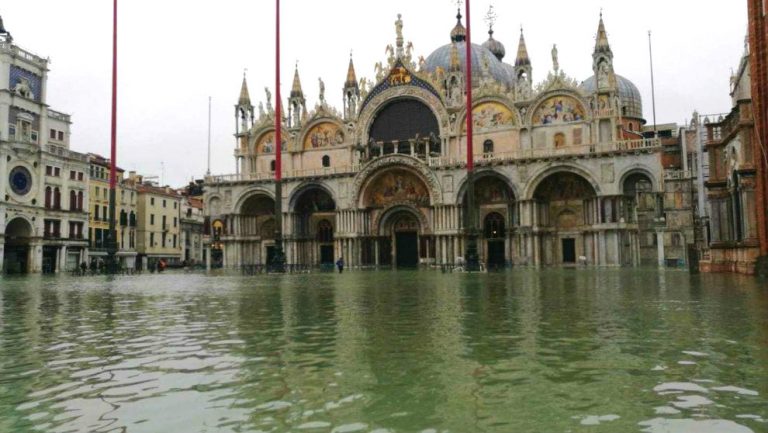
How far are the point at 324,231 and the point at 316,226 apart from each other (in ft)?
2.85

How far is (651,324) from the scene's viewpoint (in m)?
9.99

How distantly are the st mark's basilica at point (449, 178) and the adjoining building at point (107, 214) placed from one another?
1568 centimetres

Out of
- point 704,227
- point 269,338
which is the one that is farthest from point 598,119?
point 269,338

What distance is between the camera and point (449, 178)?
51.1 metres

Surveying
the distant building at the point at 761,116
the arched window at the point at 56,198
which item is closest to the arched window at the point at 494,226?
the distant building at the point at 761,116

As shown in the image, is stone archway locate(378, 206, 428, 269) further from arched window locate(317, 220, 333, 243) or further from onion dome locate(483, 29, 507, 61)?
onion dome locate(483, 29, 507, 61)

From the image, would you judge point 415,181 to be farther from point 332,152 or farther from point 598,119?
point 598,119

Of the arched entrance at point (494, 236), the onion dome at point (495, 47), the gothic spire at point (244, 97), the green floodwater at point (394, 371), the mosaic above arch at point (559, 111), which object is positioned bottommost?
the green floodwater at point (394, 371)

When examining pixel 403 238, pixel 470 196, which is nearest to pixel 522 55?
pixel 403 238

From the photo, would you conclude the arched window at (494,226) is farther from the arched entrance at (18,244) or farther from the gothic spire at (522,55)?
the arched entrance at (18,244)

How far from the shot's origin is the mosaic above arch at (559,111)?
162 ft

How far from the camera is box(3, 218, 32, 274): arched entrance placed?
56.8m

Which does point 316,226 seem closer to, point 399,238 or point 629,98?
point 399,238

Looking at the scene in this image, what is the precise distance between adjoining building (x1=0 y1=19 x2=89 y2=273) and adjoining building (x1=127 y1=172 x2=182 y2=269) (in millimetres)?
12111
